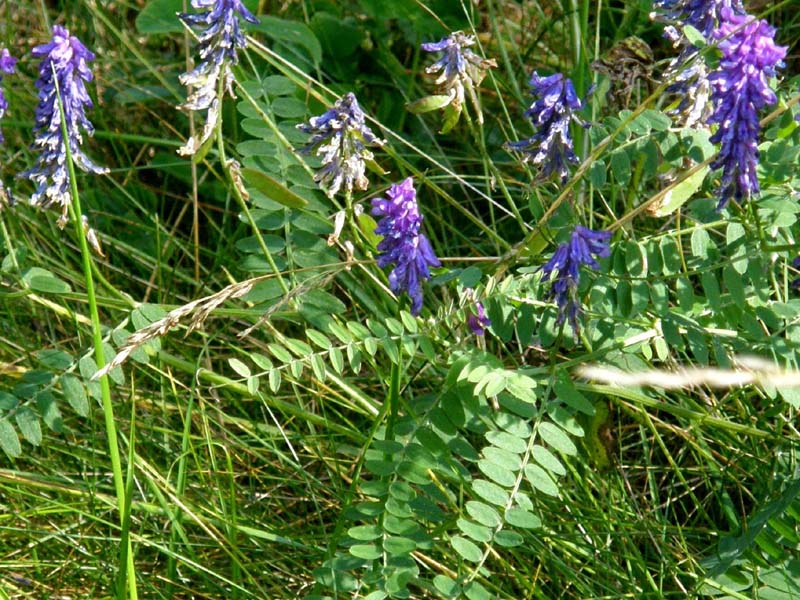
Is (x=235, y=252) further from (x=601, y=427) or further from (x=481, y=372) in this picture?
(x=481, y=372)

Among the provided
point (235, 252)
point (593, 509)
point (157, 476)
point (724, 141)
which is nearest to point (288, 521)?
point (157, 476)

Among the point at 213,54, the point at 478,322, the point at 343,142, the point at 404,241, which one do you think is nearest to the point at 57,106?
the point at 213,54

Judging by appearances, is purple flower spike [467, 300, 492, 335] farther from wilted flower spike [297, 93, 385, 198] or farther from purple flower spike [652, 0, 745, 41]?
purple flower spike [652, 0, 745, 41]

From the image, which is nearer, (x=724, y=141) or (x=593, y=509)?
(x=724, y=141)

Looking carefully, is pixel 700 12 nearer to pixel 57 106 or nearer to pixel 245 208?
pixel 245 208

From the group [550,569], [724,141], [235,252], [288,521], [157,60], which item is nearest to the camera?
[724,141]

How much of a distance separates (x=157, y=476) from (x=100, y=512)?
12 cm

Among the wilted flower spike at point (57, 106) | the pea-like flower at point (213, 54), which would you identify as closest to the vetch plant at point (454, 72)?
the pea-like flower at point (213, 54)

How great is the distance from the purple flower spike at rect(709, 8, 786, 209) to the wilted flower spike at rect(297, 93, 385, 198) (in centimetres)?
55

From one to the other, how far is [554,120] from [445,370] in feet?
1.74

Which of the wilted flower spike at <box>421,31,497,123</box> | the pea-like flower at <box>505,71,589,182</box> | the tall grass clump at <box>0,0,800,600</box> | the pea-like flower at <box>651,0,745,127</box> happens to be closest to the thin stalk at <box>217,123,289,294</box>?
the tall grass clump at <box>0,0,800,600</box>

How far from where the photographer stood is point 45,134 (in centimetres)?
188

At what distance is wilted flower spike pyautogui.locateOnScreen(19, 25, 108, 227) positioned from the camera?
5.99 feet

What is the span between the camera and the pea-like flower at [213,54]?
1.72 meters
